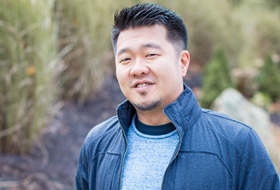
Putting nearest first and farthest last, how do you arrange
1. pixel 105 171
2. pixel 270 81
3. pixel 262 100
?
pixel 105 171 → pixel 262 100 → pixel 270 81

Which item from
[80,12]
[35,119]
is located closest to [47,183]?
[35,119]

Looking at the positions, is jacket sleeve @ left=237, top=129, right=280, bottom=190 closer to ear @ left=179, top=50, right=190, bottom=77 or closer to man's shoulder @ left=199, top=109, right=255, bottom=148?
man's shoulder @ left=199, top=109, right=255, bottom=148

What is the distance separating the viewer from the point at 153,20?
142 centimetres

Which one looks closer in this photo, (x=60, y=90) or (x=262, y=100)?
(x=60, y=90)

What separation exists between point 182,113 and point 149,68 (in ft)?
0.99

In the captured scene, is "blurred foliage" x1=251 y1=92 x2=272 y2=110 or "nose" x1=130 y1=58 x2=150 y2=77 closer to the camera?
"nose" x1=130 y1=58 x2=150 y2=77

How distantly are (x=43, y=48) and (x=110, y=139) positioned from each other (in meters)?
2.12

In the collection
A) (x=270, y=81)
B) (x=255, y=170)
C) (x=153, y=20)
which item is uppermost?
(x=270, y=81)

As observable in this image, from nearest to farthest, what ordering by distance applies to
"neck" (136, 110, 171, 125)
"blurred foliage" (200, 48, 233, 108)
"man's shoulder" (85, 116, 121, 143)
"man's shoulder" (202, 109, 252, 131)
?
1. "man's shoulder" (202, 109, 252, 131)
2. "neck" (136, 110, 171, 125)
3. "man's shoulder" (85, 116, 121, 143)
4. "blurred foliage" (200, 48, 233, 108)

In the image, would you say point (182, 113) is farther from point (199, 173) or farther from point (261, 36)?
point (261, 36)

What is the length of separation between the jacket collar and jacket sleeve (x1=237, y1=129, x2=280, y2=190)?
0.30 meters

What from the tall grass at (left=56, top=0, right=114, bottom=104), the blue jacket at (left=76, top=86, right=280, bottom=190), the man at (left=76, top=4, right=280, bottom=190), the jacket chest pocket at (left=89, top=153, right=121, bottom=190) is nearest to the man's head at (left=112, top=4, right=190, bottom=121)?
the man at (left=76, top=4, right=280, bottom=190)

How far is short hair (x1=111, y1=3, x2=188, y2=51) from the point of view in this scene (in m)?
1.42

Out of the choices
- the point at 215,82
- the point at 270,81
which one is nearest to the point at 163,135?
the point at 215,82
